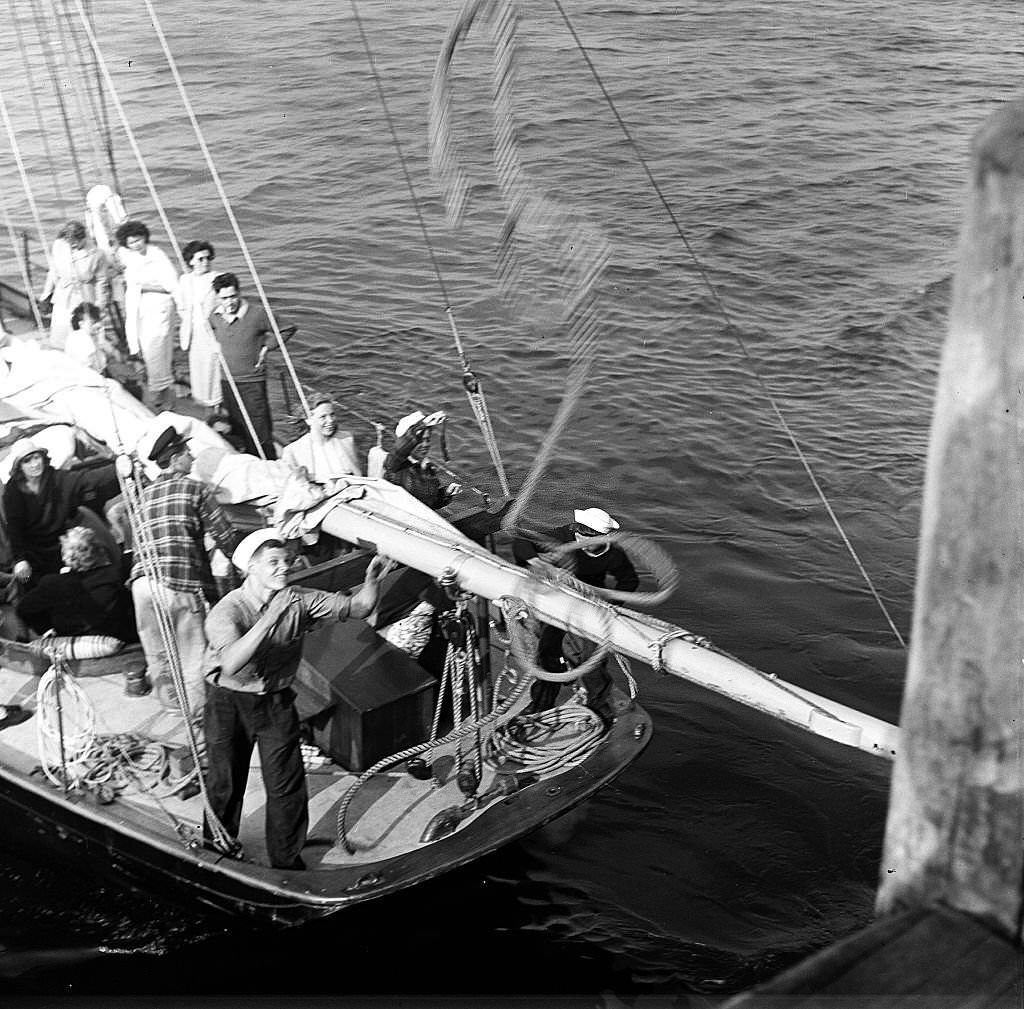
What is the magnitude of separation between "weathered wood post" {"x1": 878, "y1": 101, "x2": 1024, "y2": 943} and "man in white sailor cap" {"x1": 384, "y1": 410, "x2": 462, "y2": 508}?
22.2 feet

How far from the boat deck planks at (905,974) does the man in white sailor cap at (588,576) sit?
516cm

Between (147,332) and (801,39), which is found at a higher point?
(147,332)

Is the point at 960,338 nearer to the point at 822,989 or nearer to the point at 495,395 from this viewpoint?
the point at 822,989

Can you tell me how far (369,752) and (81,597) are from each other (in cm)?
184

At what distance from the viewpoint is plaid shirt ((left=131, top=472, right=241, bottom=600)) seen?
6.63 meters

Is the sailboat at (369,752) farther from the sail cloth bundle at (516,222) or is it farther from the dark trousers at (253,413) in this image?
the dark trousers at (253,413)

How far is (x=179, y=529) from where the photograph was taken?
6.63 metres

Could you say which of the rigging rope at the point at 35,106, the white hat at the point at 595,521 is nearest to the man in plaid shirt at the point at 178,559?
the white hat at the point at 595,521

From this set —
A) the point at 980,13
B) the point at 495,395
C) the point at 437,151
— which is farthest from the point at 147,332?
the point at 980,13

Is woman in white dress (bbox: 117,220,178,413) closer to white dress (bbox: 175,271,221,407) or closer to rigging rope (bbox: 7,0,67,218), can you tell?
white dress (bbox: 175,271,221,407)

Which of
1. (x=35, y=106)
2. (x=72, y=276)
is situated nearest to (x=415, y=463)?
(x=72, y=276)

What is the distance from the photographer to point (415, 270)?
18594 millimetres

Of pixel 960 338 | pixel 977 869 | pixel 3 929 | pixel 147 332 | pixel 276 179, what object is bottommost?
pixel 276 179

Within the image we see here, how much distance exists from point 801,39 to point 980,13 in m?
3.90
